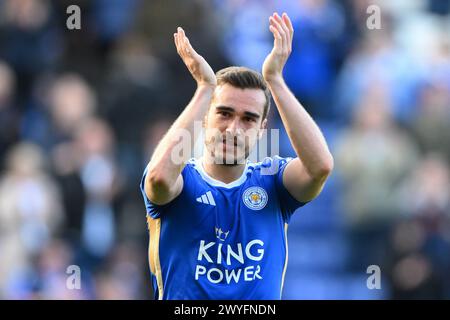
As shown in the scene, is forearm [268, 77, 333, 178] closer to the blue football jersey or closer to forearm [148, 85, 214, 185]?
the blue football jersey

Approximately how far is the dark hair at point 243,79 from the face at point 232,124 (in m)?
0.03

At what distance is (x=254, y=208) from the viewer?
718 cm

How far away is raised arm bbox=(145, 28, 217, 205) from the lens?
675 centimetres

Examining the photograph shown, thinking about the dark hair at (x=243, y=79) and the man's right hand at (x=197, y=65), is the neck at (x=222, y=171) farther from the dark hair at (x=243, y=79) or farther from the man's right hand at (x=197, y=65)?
the man's right hand at (x=197, y=65)

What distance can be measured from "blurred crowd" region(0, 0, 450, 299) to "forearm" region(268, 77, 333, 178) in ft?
18.3

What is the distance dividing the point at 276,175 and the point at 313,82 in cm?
730

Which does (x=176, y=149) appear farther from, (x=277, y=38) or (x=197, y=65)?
(x=277, y=38)

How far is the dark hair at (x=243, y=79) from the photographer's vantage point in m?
7.20

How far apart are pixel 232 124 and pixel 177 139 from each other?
480 mm

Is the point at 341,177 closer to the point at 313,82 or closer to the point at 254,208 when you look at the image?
the point at 313,82

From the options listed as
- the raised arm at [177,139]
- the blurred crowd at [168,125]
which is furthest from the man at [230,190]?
the blurred crowd at [168,125]

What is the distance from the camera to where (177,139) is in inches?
265

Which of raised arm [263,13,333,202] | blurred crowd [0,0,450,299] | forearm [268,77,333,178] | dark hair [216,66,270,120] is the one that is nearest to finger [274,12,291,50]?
raised arm [263,13,333,202]
